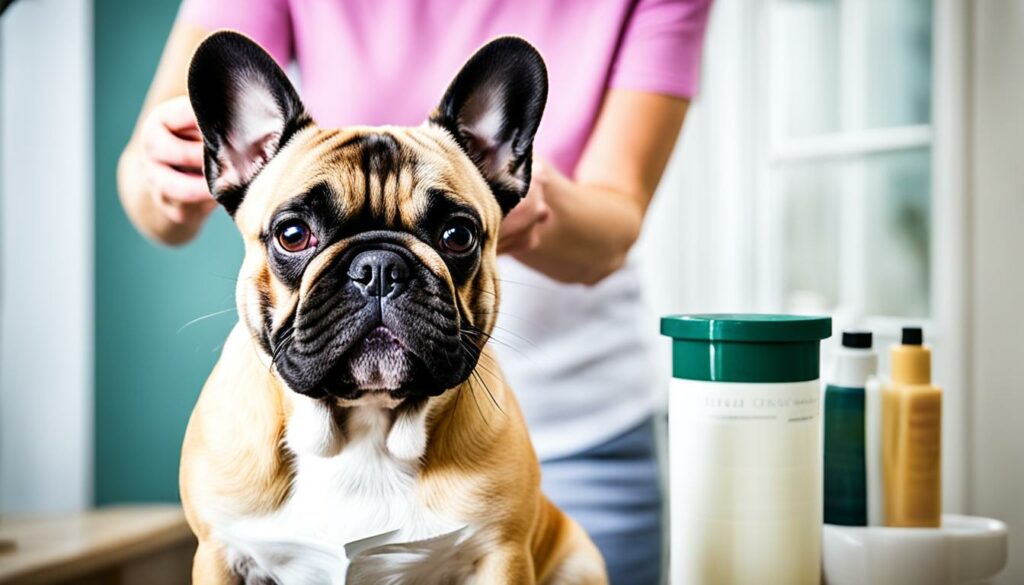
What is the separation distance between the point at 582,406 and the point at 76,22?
0.57 meters

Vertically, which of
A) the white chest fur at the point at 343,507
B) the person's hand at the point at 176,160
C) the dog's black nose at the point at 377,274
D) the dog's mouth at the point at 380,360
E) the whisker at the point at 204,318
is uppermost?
the person's hand at the point at 176,160

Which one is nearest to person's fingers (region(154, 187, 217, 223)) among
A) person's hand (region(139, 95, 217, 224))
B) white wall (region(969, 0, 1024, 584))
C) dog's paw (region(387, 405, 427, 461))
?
person's hand (region(139, 95, 217, 224))

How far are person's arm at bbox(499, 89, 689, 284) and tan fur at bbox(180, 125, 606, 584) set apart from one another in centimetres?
8

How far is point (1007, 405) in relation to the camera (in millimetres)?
845

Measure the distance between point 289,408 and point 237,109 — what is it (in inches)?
8.7

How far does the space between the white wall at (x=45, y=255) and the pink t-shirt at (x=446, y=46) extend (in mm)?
131

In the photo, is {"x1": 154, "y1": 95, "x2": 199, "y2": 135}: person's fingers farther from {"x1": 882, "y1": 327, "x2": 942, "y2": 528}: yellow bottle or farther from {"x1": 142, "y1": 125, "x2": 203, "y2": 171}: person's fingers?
{"x1": 882, "y1": 327, "x2": 942, "y2": 528}: yellow bottle

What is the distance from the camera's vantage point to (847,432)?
30.3 inches

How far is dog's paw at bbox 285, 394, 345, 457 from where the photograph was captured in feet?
1.99

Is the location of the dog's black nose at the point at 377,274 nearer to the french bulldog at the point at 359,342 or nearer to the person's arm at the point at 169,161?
the french bulldog at the point at 359,342

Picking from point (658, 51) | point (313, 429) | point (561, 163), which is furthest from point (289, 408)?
point (658, 51)

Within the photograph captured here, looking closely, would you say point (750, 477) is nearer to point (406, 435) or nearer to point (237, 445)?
point (406, 435)

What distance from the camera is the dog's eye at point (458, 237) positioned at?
60cm

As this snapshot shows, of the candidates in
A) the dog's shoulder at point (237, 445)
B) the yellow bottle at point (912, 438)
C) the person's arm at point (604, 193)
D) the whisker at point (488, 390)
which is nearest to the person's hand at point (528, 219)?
the person's arm at point (604, 193)
